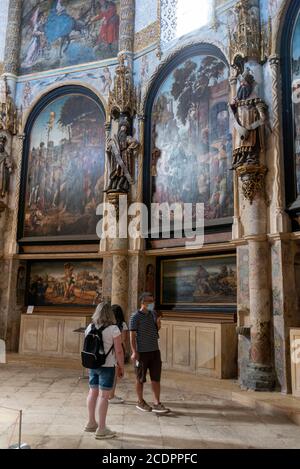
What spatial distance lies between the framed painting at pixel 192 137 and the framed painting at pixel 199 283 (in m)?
1.31

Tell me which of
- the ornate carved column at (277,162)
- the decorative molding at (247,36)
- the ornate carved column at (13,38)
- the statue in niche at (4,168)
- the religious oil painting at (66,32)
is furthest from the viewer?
the ornate carved column at (13,38)

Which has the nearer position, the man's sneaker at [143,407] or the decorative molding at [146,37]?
the man's sneaker at [143,407]

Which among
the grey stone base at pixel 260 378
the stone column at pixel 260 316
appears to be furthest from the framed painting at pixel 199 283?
the grey stone base at pixel 260 378

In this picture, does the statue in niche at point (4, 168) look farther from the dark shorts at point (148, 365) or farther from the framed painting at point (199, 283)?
the dark shorts at point (148, 365)

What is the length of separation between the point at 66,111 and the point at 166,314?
8532mm

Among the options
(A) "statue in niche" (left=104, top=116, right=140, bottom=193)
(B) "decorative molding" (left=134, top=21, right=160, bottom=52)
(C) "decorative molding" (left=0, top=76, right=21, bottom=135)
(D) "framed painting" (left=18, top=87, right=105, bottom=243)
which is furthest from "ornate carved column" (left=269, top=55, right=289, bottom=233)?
(C) "decorative molding" (left=0, top=76, right=21, bottom=135)

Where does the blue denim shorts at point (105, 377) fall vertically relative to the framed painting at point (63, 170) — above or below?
below

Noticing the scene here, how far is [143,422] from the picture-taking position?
6188 millimetres

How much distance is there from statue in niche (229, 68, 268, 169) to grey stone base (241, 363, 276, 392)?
14.4 feet

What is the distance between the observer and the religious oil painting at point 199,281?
1135 cm

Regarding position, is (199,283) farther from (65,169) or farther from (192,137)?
(65,169)

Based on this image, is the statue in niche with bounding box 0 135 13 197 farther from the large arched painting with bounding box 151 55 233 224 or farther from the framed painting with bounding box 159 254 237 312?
the framed painting with bounding box 159 254 237 312

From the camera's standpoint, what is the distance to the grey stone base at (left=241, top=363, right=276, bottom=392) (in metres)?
8.42

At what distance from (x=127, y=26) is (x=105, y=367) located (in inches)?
511
